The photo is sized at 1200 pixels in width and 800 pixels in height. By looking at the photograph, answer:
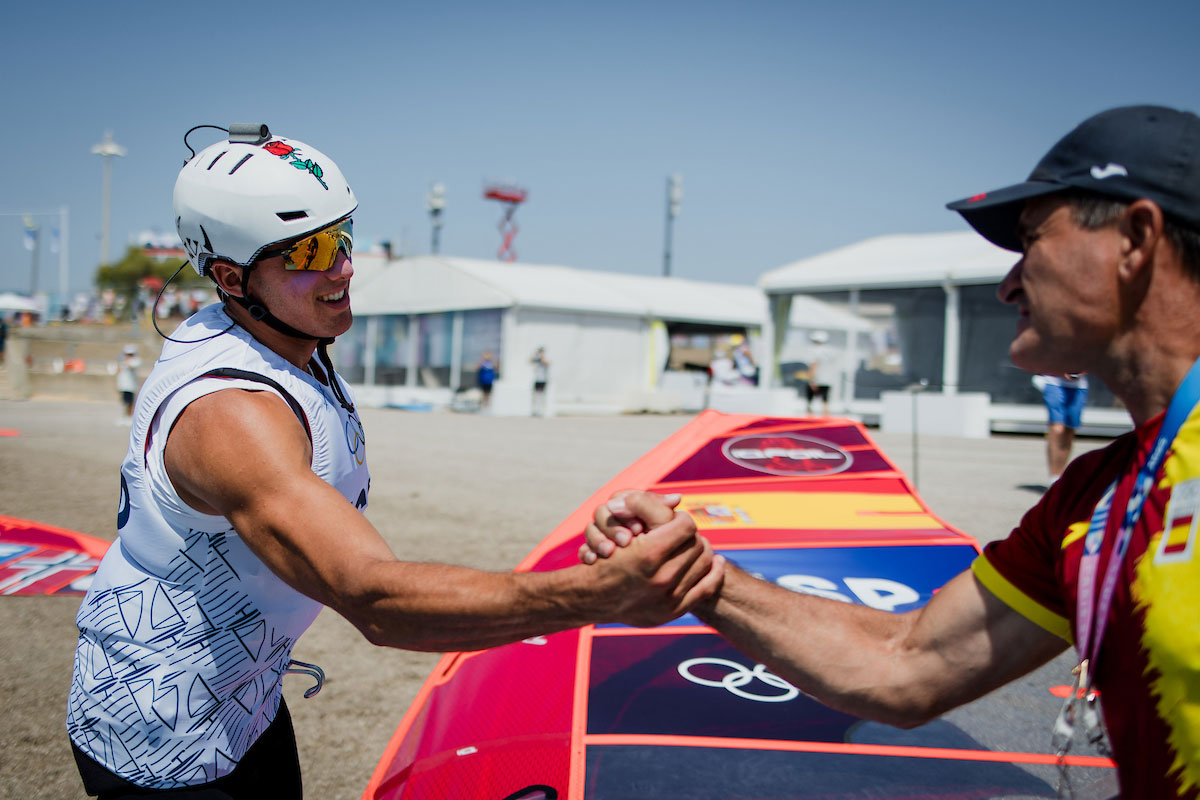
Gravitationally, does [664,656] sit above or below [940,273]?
below

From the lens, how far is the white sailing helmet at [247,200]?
1.83 metres

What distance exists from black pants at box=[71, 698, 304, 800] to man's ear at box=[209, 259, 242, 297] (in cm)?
99

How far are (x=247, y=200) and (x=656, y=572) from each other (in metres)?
1.14

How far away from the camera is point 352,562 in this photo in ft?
4.71

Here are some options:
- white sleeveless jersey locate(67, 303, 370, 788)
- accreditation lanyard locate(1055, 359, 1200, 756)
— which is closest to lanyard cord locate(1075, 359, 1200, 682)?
accreditation lanyard locate(1055, 359, 1200, 756)

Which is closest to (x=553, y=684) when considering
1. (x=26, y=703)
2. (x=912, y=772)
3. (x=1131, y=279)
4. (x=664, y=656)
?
(x=664, y=656)

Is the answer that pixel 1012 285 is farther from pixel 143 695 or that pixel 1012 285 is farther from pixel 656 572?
pixel 143 695

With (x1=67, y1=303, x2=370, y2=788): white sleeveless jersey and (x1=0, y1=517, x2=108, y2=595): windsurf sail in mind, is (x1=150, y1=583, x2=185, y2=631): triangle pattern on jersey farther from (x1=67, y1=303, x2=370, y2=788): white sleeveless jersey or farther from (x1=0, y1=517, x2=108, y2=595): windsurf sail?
(x1=0, y1=517, x2=108, y2=595): windsurf sail

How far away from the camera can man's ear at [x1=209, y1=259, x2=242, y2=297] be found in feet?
6.18

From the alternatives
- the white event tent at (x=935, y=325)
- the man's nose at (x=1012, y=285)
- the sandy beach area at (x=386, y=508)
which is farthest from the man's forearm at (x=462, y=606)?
the white event tent at (x=935, y=325)

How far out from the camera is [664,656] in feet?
8.71

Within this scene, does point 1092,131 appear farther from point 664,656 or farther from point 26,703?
point 26,703

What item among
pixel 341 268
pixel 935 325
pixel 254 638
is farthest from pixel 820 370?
pixel 254 638

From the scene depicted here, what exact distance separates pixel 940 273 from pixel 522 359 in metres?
11.5
